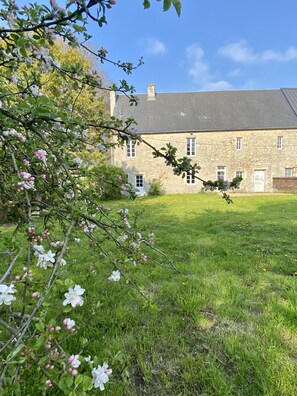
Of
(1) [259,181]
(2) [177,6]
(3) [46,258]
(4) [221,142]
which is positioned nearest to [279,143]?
(1) [259,181]

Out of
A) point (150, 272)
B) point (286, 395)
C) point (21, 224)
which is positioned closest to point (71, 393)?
point (21, 224)

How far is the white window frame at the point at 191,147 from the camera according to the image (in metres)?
22.2

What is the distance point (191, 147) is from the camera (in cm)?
2228

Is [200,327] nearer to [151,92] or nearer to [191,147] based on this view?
[191,147]

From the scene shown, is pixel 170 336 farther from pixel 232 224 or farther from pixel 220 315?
pixel 232 224

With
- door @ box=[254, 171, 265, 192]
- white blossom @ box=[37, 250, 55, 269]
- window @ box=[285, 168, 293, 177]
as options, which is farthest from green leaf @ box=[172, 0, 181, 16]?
window @ box=[285, 168, 293, 177]

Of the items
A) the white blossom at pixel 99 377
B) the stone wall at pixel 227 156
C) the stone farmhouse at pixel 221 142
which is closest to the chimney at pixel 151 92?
the stone farmhouse at pixel 221 142

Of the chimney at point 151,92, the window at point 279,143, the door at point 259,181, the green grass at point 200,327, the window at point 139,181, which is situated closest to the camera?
the green grass at point 200,327

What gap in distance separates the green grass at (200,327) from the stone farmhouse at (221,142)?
58.9 feet

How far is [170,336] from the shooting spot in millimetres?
2252

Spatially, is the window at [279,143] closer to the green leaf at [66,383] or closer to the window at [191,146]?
the window at [191,146]

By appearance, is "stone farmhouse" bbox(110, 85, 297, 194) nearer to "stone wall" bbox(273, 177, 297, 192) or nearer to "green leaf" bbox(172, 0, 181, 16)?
"stone wall" bbox(273, 177, 297, 192)

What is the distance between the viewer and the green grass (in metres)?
1.75

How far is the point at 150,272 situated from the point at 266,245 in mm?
2785
